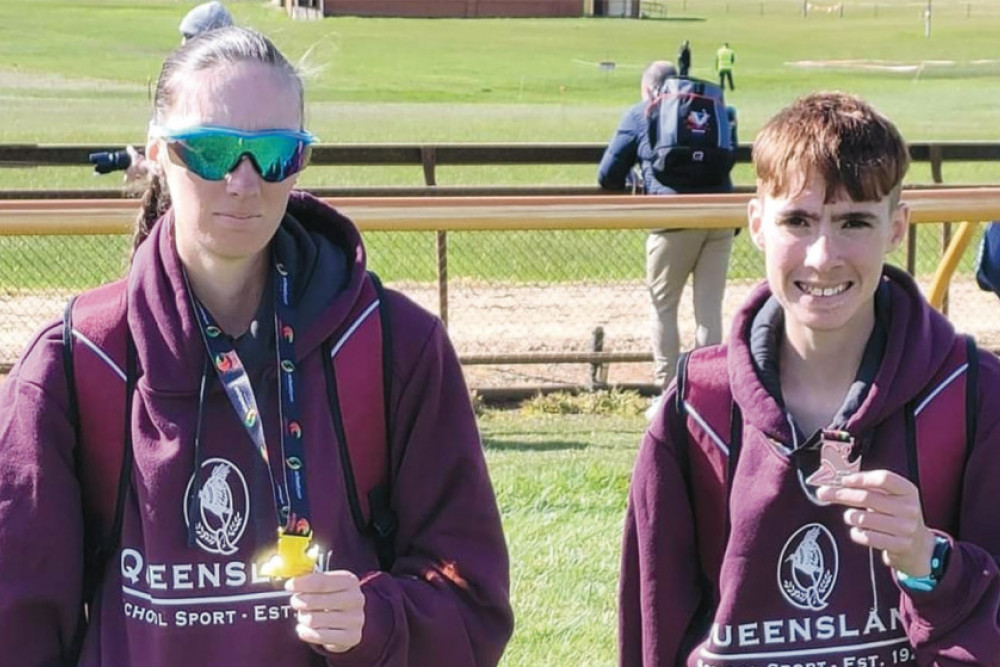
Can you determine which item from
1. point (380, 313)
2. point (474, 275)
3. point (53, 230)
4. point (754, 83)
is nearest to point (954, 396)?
point (380, 313)

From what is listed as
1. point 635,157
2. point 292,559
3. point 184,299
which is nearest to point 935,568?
point 292,559

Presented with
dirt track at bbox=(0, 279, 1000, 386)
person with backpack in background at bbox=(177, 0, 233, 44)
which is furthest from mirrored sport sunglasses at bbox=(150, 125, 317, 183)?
dirt track at bbox=(0, 279, 1000, 386)

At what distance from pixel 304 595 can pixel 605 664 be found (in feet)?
9.08

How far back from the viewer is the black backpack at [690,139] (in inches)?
341

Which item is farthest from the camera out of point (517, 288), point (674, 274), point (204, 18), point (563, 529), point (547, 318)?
point (517, 288)

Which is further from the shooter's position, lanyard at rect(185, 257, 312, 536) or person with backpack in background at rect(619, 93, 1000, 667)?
person with backpack in background at rect(619, 93, 1000, 667)

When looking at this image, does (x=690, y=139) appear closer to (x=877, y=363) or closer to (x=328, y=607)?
(x=877, y=363)

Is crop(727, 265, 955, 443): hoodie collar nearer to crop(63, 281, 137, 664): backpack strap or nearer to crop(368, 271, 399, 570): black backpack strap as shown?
crop(368, 271, 399, 570): black backpack strap

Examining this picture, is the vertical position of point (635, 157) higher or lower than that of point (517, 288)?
higher

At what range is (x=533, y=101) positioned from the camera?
4194 centimetres

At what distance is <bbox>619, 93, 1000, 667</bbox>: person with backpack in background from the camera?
2.60 metres

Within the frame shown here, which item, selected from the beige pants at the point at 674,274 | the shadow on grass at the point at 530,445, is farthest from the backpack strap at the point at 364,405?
the beige pants at the point at 674,274

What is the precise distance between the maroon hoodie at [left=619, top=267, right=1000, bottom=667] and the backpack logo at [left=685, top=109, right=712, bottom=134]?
6.02m

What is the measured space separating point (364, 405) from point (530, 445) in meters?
5.44
